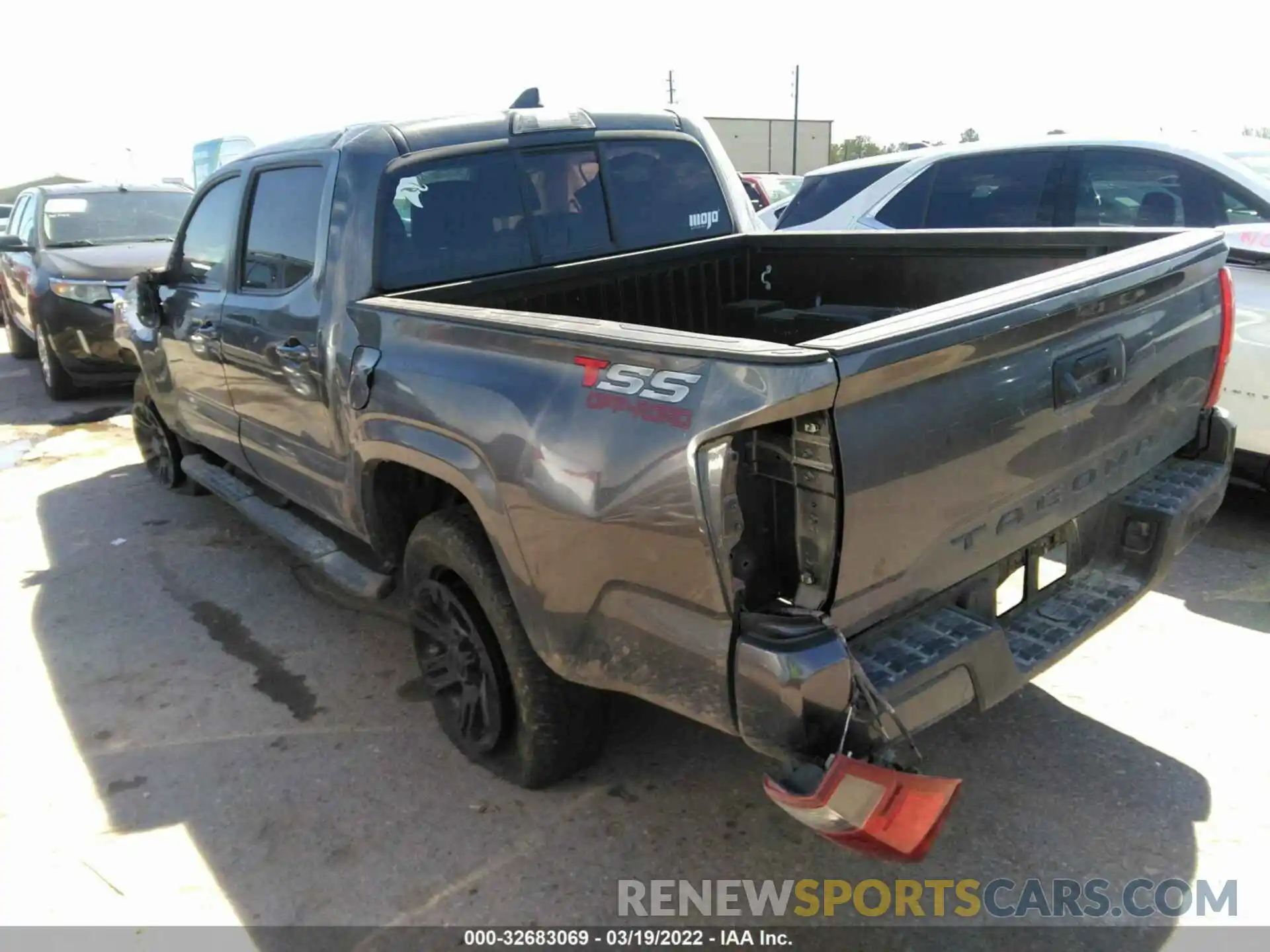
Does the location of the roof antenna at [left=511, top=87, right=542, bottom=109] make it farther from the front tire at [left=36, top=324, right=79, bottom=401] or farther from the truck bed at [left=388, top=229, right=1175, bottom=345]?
the front tire at [left=36, top=324, right=79, bottom=401]

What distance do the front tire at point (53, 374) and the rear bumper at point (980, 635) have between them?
876 centimetres

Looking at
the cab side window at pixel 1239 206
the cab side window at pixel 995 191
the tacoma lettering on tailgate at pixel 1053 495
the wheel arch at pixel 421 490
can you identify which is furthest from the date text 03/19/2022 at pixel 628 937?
the cab side window at pixel 995 191

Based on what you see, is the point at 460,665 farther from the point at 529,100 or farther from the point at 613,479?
the point at 529,100

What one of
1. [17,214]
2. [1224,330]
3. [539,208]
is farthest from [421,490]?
[17,214]

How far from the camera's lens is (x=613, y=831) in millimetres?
2889

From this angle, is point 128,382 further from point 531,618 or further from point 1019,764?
point 1019,764

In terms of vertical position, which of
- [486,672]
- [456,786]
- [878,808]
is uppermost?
[878,808]

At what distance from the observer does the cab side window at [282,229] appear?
362 cm

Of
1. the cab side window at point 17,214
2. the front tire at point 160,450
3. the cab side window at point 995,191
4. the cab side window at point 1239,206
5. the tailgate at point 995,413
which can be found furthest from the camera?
the cab side window at point 17,214

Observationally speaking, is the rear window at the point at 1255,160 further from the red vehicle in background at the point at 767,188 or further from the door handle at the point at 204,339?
the red vehicle in background at the point at 767,188

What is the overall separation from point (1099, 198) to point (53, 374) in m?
8.84

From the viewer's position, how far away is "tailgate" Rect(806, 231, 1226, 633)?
202cm

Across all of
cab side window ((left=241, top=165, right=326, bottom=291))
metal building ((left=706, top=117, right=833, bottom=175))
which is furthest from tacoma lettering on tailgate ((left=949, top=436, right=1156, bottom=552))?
metal building ((left=706, top=117, right=833, bottom=175))

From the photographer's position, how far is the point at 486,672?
9.99 feet
